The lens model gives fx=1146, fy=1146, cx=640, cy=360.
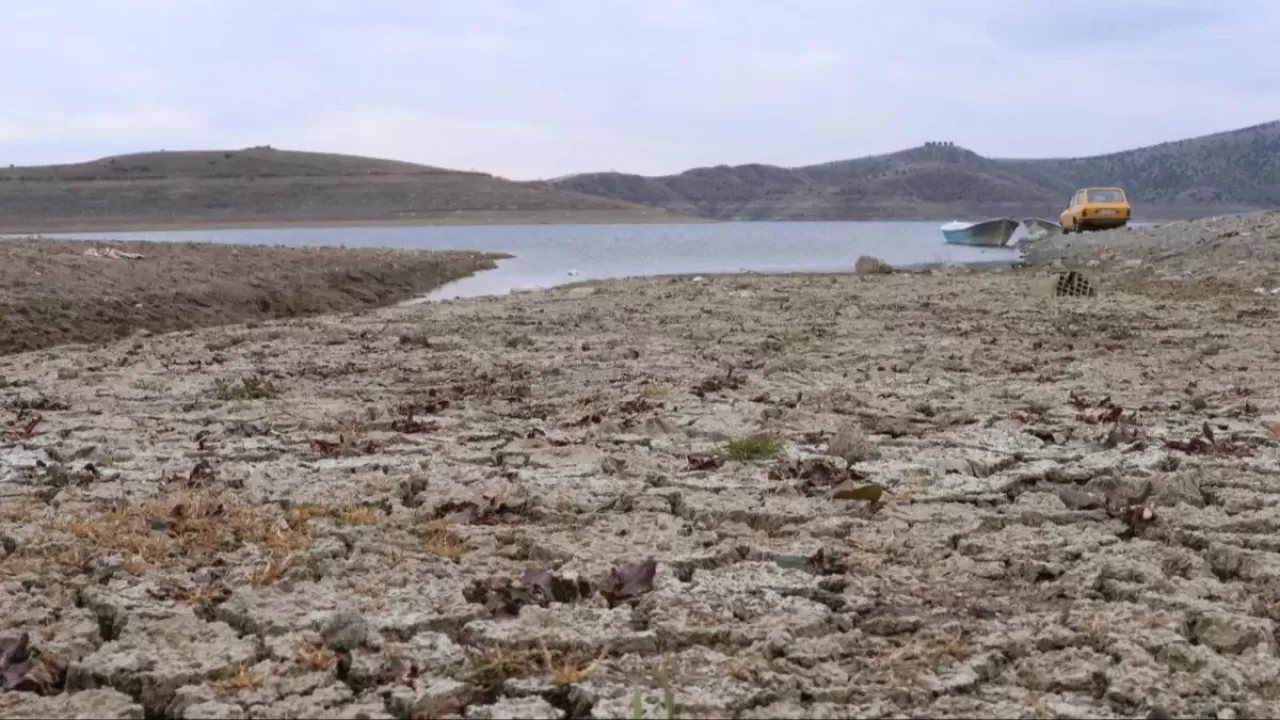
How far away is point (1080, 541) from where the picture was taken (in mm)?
3672

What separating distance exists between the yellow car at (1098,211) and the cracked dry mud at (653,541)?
23.6 m

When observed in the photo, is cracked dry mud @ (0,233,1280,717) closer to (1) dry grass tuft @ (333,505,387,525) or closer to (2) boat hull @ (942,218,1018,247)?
(1) dry grass tuft @ (333,505,387,525)

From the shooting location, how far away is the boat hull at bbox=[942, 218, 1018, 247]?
35.1m

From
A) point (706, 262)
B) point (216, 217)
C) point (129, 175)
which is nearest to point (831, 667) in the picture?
point (706, 262)

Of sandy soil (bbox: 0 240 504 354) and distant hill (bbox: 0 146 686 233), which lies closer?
sandy soil (bbox: 0 240 504 354)

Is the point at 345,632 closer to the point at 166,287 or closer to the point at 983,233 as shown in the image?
the point at 166,287

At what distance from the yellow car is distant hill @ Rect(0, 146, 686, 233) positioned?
45.8 metres

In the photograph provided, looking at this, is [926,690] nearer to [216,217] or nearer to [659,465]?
[659,465]

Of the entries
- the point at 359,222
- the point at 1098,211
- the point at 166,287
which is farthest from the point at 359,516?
the point at 359,222

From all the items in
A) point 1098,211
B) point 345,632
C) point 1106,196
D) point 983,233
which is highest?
point 1106,196

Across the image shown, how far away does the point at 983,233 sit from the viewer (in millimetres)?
36406

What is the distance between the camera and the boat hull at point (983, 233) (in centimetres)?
3512

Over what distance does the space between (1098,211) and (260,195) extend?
57.0 meters

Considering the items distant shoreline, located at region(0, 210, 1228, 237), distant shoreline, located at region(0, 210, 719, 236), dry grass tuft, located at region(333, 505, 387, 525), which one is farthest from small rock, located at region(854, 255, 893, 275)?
distant shoreline, located at region(0, 210, 719, 236)
